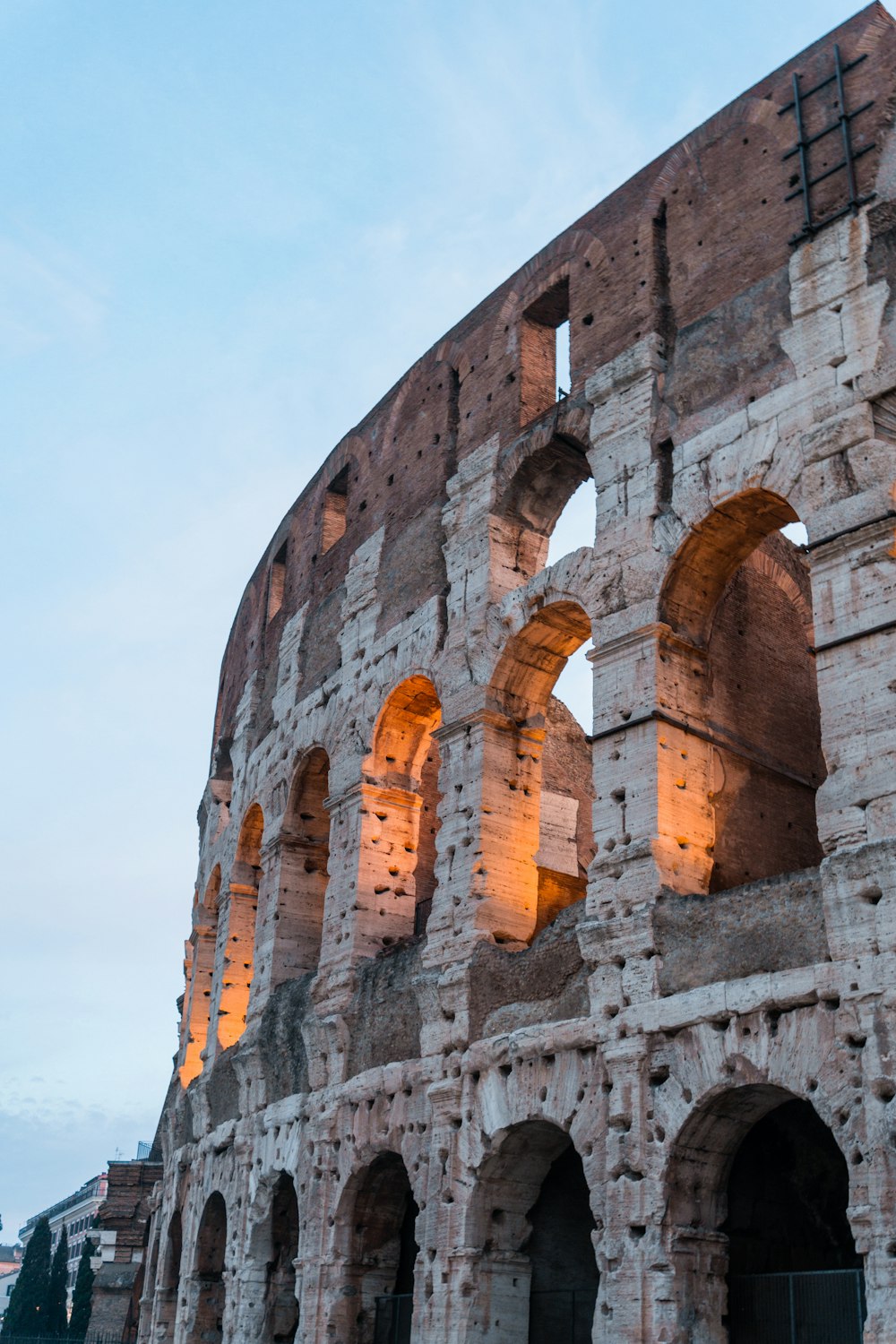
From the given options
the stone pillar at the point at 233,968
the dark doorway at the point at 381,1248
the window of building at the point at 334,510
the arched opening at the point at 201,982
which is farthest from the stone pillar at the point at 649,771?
the arched opening at the point at 201,982

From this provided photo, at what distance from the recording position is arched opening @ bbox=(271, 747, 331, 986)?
613 inches

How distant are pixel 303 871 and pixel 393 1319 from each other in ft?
16.9

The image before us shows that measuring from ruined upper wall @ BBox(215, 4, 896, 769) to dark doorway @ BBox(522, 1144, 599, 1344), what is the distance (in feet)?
17.8

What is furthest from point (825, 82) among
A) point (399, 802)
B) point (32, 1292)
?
A: point (32, 1292)

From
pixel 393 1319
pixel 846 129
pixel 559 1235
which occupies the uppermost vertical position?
pixel 846 129

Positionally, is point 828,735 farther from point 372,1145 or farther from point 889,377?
point 372,1145

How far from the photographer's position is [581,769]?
16.2 metres

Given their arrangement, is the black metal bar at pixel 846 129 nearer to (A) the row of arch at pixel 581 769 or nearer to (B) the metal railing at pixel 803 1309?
(A) the row of arch at pixel 581 769

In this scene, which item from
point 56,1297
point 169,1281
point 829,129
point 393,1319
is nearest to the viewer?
point 829,129

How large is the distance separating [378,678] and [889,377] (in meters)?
6.34

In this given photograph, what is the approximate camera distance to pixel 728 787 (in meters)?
11.2

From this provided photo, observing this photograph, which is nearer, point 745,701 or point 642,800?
point 642,800

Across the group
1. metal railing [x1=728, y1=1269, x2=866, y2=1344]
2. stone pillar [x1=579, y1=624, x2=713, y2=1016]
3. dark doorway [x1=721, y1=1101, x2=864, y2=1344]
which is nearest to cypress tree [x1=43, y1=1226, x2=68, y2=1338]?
dark doorway [x1=721, y1=1101, x2=864, y2=1344]

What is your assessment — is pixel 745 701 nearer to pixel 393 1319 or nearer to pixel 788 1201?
pixel 788 1201
